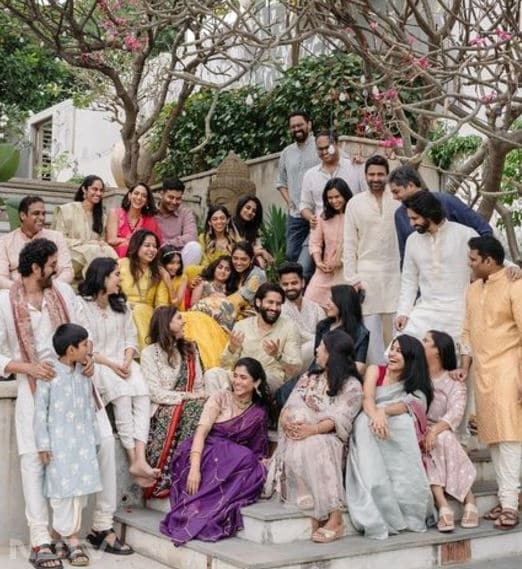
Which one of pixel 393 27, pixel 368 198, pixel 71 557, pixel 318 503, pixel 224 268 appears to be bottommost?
pixel 71 557

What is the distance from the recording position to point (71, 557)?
18.0 feet

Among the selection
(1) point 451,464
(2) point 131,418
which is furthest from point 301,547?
(2) point 131,418

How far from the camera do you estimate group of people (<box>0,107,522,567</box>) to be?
18.2 ft

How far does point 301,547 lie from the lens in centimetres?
532

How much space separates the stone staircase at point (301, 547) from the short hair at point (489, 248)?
5.28ft

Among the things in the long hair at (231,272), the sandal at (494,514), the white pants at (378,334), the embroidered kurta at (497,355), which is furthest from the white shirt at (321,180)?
the sandal at (494,514)

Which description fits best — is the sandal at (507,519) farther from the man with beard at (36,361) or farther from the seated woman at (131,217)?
the seated woman at (131,217)

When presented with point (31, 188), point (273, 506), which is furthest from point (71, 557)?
point (31, 188)

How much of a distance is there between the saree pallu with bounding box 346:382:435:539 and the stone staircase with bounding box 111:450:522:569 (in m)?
0.11

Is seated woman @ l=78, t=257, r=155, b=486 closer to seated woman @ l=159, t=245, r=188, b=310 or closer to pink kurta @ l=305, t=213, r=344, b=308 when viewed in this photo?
seated woman @ l=159, t=245, r=188, b=310

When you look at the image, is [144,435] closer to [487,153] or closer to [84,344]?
[84,344]

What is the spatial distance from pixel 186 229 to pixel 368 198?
240cm

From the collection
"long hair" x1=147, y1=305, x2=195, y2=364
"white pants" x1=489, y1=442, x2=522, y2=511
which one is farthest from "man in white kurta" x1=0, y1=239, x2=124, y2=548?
"white pants" x1=489, y1=442, x2=522, y2=511

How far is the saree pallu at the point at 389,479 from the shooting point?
5547 mm
